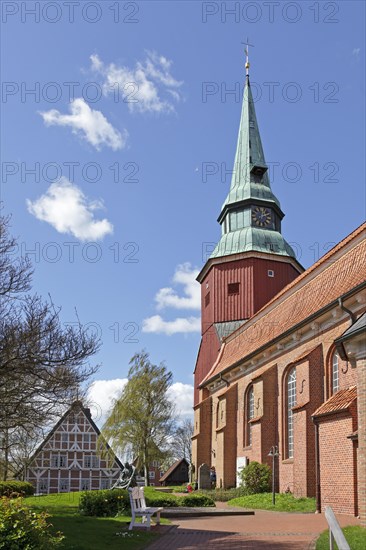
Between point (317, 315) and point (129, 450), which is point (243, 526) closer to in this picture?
point (317, 315)

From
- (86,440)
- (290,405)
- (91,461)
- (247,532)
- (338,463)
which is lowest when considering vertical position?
(91,461)

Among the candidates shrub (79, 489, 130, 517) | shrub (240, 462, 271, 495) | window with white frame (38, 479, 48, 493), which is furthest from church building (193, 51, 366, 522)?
window with white frame (38, 479, 48, 493)

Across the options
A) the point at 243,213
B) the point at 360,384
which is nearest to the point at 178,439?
the point at 243,213

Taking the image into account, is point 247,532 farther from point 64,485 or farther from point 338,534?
point 64,485

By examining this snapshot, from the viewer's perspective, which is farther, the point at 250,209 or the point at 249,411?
the point at 250,209

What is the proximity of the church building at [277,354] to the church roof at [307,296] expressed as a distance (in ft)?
0.29

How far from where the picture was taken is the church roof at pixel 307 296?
22.8 meters

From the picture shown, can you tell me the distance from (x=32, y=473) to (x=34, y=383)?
3759 centimetres

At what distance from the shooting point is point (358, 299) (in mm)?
19656

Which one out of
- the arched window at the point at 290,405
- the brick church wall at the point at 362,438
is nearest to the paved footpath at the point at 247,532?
the brick church wall at the point at 362,438

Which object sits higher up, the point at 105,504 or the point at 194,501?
the point at 105,504

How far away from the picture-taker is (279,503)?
20234mm

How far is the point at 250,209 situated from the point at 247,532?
32.0m

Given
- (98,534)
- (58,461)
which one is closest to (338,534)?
(98,534)
